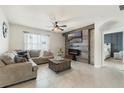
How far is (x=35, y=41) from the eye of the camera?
655 centimetres

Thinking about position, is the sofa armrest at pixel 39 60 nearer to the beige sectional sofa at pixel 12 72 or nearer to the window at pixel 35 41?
the window at pixel 35 41

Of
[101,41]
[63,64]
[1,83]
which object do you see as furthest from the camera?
[101,41]

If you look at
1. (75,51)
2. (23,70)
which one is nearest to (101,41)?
(75,51)

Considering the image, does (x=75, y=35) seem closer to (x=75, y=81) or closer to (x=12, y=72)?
(x=75, y=81)

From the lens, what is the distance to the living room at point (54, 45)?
107 inches

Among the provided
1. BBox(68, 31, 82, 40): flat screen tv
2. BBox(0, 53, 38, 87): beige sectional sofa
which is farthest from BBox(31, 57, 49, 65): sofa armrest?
BBox(68, 31, 82, 40): flat screen tv

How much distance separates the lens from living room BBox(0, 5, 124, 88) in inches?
107

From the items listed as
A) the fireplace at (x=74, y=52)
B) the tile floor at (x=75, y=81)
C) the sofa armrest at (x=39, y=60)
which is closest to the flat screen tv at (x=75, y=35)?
the fireplace at (x=74, y=52)

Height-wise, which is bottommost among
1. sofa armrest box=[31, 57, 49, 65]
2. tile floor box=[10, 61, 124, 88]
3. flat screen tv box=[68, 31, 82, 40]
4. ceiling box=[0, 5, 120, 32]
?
tile floor box=[10, 61, 124, 88]

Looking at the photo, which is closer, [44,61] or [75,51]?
[44,61]

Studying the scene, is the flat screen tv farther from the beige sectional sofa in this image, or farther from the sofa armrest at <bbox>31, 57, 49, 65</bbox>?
the beige sectional sofa

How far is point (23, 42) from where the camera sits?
5.91 m

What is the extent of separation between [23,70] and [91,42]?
13.7ft
